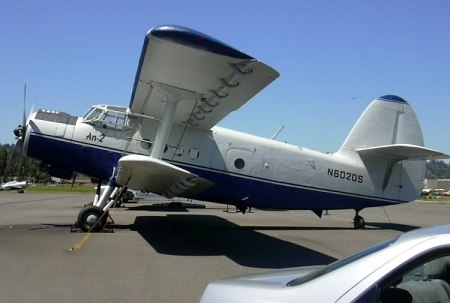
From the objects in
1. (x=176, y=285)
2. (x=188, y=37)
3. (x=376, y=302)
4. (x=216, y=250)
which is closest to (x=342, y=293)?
(x=376, y=302)

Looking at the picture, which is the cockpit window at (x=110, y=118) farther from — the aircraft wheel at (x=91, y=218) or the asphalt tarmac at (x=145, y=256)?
the asphalt tarmac at (x=145, y=256)

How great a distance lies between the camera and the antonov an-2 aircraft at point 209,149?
32.6 ft

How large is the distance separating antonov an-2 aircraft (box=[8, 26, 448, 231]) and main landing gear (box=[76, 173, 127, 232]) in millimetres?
27

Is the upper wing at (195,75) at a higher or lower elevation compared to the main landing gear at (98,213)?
higher

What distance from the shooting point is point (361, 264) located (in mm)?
2562

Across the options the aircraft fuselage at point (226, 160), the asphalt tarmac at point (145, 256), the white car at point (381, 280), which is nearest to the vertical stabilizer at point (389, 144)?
the aircraft fuselage at point (226, 160)

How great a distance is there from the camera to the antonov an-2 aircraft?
9945 mm

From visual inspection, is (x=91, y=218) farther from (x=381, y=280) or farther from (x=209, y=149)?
(x=381, y=280)

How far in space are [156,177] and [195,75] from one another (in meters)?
2.62

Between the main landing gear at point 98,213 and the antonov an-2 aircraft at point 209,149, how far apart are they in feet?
0.09

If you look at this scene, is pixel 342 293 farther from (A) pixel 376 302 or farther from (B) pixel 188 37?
(B) pixel 188 37

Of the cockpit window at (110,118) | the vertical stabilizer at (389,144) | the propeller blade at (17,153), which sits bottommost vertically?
the propeller blade at (17,153)

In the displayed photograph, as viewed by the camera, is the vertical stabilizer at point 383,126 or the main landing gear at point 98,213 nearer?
the main landing gear at point 98,213

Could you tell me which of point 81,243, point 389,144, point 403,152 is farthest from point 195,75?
point 389,144
